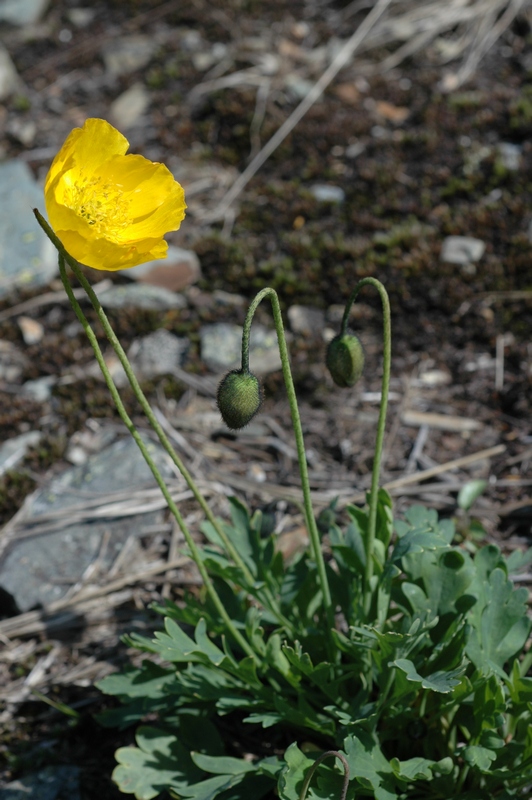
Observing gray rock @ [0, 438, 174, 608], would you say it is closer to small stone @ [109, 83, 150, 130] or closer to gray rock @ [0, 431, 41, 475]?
gray rock @ [0, 431, 41, 475]

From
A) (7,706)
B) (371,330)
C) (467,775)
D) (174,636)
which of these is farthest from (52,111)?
(467,775)

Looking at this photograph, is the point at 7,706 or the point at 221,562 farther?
the point at 7,706

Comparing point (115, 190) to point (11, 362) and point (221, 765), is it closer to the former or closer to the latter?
point (221, 765)

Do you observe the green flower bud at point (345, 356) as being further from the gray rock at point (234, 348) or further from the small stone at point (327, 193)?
the small stone at point (327, 193)

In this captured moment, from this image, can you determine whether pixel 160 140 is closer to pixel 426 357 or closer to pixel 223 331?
pixel 223 331

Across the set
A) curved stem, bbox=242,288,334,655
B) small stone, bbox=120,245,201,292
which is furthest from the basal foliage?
small stone, bbox=120,245,201,292

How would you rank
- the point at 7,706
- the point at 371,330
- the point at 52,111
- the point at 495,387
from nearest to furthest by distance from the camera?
the point at 7,706, the point at 495,387, the point at 371,330, the point at 52,111

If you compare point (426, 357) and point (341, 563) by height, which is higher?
point (341, 563)
